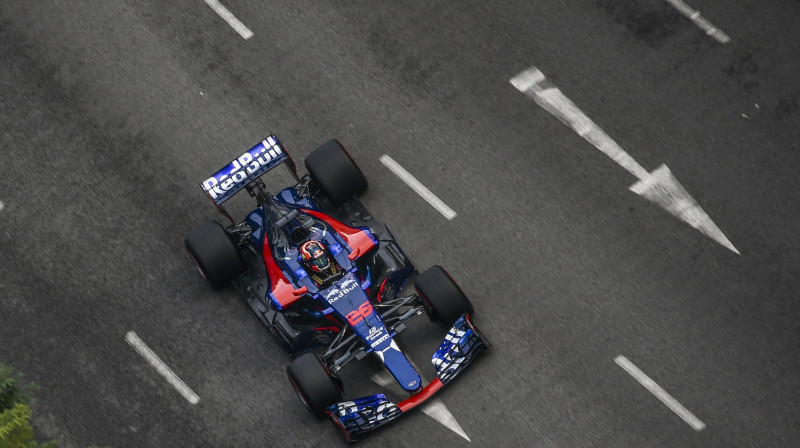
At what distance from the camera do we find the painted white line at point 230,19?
20453 mm

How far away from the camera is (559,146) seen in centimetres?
1930

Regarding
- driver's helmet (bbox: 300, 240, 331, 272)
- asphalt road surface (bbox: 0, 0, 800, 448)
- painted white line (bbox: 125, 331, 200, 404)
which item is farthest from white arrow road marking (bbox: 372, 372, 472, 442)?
painted white line (bbox: 125, 331, 200, 404)

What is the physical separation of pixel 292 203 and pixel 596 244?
4404 millimetres

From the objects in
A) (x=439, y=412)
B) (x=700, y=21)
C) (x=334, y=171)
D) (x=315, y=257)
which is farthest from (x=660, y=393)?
(x=700, y=21)

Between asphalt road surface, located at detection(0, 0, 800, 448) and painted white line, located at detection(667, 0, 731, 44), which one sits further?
painted white line, located at detection(667, 0, 731, 44)

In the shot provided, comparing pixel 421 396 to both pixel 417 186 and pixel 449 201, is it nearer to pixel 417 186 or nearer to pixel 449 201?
pixel 449 201

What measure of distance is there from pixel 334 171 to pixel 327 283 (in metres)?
1.85

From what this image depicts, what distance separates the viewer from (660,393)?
56.9ft

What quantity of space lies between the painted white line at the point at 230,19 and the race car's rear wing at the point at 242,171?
129 inches

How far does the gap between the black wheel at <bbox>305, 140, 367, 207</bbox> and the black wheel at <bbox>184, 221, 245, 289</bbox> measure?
1.59 m

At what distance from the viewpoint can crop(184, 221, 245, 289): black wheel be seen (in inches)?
698

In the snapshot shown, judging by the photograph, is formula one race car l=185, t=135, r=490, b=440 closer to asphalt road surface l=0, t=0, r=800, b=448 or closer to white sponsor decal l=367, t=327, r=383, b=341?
white sponsor decal l=367, t=327, r=383, b=341

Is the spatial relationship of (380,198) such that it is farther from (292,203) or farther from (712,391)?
(712,391)

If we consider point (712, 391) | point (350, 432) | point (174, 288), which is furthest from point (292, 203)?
point (712, 391)
